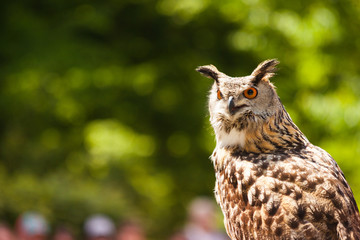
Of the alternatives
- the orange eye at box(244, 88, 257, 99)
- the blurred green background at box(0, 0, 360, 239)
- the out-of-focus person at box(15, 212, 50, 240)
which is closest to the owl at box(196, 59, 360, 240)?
the orange eye at box(244, 88, 257, 99)

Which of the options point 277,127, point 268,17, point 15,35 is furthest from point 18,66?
point 277,127

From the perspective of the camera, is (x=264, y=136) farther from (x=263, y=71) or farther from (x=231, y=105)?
(x=263, y=71)

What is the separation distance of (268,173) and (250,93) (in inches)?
18.7

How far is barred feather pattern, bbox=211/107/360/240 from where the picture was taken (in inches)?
116

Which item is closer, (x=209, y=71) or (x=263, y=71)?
(x=263, y=71)

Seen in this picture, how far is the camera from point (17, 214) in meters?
9.11

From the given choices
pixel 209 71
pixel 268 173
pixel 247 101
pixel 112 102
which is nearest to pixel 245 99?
pixel 247 101

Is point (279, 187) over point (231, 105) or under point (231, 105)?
under

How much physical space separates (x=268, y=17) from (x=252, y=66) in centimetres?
263

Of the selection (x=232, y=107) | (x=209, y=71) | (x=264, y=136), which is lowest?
(x=264, y=136)

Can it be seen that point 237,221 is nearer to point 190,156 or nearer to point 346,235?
point 346,235

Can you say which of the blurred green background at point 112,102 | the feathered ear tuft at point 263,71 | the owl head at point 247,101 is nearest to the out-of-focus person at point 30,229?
the blurred green background at point 112,102

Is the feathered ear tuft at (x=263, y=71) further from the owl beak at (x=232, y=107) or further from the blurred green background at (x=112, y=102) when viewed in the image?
the blurred green background at (x=112, y=102)

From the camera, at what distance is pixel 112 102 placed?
13.4 m
